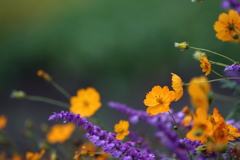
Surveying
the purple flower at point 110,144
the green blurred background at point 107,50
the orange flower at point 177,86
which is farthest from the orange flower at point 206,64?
the green blurred background at point 107,50

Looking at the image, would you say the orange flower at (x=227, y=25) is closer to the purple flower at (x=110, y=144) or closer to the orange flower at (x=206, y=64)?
the orange flower at (x=206, y=64)

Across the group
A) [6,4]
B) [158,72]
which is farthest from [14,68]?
[6,4]

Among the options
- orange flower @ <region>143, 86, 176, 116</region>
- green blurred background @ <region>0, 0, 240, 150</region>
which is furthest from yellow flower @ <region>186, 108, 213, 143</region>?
green blurred background @ <region>0, 0, 240, 150</region>

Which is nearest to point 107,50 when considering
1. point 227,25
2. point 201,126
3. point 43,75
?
point 43,75

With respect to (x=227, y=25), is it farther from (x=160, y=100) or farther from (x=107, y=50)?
(x=107, y=50)

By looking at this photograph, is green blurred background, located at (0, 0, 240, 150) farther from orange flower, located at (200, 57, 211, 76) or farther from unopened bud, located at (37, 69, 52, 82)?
orange flower, located at (200, 57, 211, 76)

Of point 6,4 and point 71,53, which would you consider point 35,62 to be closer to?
point 71,53
